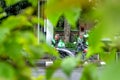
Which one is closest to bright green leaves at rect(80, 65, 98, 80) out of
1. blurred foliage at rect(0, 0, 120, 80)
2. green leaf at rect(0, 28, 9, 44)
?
blurred foliage at rect(0, 0, 120, 80)

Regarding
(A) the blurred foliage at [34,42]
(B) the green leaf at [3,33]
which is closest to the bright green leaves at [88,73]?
(A) the blurred foliage at [34,42]

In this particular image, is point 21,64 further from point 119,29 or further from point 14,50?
point 119,29

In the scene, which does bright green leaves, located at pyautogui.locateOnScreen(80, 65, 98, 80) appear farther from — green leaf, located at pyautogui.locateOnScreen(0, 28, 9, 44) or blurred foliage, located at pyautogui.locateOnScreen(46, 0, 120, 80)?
green leaf, located at pyautogui.locateOnScreen(0, 28, 9, 44)

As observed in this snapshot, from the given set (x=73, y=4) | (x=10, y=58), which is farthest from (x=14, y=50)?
(x=73, y=4)

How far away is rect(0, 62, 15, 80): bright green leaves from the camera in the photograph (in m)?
0.27

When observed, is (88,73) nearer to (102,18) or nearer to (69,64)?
A: (69,64)

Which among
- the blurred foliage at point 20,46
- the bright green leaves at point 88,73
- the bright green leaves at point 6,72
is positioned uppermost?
the blurred foliage at point 20,46

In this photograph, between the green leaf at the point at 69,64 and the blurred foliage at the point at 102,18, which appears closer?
the blurred foliage at the point at 102,18

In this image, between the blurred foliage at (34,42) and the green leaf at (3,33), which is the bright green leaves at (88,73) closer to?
the blurred foliage at (34,42)

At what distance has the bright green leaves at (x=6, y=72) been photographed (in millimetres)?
274

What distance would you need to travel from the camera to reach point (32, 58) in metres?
0.39

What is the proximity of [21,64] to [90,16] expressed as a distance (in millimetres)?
107

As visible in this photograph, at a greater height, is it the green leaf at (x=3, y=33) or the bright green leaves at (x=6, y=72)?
the green leaf at (x=3, y=33)

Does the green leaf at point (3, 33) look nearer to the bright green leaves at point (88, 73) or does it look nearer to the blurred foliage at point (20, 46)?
the blurred foliage at point (20, 46)
